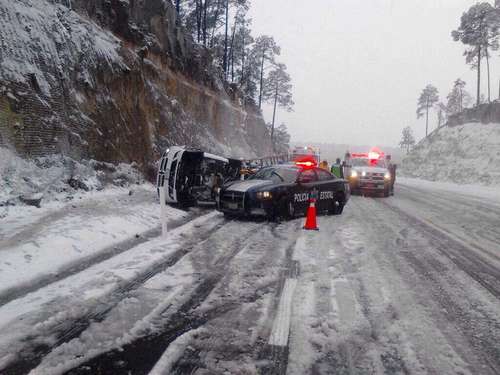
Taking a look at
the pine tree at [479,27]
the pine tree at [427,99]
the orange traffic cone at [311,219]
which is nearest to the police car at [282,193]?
the orange traffic cone at [311,219]

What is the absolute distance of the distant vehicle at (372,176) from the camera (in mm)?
18672

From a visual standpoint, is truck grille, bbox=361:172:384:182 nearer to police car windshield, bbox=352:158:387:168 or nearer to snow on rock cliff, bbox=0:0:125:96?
police car windshield, bbox=352:158:387:168

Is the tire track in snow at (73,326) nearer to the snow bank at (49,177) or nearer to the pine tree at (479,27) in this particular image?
the snow bank at (49,177)

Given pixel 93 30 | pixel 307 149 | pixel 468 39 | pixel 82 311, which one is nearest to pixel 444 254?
pixel 82 311

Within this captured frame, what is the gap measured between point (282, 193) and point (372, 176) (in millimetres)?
9225

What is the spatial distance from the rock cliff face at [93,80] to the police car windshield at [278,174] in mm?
5866

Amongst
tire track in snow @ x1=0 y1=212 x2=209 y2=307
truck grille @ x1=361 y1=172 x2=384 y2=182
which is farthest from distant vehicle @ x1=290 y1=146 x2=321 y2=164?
tire track in snow @ x1=0 y1=212 x2=209 y2=307

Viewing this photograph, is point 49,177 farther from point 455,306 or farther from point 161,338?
point 455,306

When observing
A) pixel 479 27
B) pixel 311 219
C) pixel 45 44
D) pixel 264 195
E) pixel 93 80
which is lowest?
pixel 311 219

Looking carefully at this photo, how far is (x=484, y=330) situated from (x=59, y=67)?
13.1 m

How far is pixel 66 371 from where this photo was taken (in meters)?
3.11

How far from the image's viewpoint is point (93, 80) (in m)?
15.0

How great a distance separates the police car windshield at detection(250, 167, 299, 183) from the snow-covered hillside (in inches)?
1249

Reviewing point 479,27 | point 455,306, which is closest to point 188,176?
point 455,306
